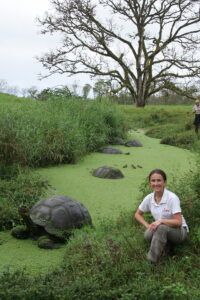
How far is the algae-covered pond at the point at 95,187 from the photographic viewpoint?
14.2 ft

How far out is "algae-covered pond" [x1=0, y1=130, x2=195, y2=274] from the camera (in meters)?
4.34

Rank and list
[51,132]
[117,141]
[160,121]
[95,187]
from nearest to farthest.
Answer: [95,187], [51,132], [117,141], [160,121]

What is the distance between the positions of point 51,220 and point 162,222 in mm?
1526

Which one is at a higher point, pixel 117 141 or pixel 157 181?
pixel 157 181

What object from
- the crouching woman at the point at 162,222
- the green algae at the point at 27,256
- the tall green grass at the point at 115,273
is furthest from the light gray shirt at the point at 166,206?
the green algae at the point at 27,256

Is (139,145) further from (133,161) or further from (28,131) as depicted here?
(28,131)

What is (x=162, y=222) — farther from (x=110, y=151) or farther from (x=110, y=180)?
(x=110, y=151)

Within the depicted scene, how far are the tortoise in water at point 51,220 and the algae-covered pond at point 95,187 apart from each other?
12cm

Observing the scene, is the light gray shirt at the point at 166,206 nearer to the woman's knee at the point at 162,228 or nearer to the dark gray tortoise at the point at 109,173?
the woman's knee at the point at 162,228

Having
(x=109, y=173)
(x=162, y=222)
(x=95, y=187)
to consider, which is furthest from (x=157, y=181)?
(x=109, y=173)

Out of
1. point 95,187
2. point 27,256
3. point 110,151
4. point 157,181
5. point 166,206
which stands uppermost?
point 157,181

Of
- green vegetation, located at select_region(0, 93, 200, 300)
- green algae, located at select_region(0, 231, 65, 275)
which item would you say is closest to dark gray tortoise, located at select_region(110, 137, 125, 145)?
green vegetation, located at select_region(0, 93, 200, 300)

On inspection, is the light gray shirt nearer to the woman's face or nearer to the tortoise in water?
the woman's face

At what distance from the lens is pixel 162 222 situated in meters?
3.89
